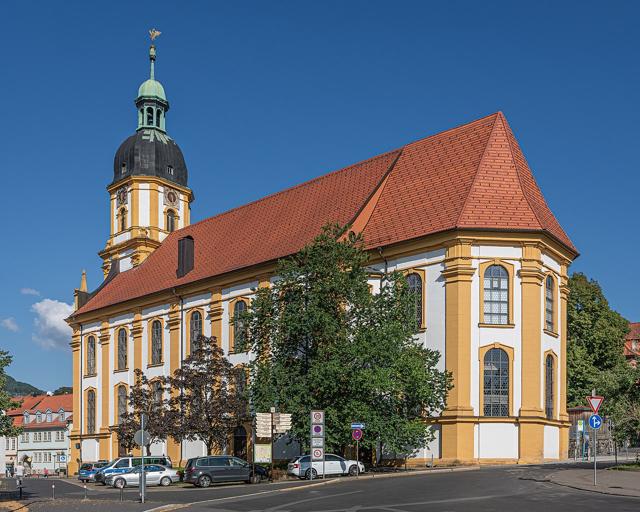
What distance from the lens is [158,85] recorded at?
74.6 metres

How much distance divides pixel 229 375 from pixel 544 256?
58.7 ft

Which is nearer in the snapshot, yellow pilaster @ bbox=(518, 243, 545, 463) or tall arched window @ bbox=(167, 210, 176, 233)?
yellow pilaster @ bbox=(518, 243, 545, 463)

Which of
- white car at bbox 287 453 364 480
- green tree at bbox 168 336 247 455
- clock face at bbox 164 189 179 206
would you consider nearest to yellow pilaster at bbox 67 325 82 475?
clock face at bbox 164 189 179 206

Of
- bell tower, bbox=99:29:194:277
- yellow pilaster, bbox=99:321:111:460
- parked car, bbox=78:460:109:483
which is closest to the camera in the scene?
parked car, bbox=78:460:109:483

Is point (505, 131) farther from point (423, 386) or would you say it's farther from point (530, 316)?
point (423, 386)

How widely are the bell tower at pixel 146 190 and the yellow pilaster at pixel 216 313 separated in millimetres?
15472

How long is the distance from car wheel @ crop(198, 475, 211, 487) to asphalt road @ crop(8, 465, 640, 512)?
3222 mm

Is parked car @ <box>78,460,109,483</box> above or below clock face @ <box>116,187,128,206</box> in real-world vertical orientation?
below

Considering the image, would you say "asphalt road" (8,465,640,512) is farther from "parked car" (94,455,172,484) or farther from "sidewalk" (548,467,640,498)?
"parked car" (94,455,172,484)

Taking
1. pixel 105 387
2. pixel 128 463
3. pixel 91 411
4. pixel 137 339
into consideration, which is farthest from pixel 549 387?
pixel 91 411

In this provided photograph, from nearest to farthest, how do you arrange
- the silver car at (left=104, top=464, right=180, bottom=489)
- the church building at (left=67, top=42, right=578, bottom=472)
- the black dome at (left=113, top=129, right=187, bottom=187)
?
the silver car at (left=104, top=464, right=180, bottom=489) → the church building at (left=67, top=42, right=578, bottom=472) → the black dome at (left=113, top=129, right=187, bottom=187)

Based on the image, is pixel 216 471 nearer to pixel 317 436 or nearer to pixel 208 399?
pixel 317 436

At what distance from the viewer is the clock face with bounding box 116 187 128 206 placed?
70.3 meters

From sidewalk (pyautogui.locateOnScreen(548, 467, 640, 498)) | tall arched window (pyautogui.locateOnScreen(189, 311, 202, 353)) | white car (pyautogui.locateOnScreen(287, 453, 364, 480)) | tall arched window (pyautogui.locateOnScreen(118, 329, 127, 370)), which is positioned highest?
tall arched window (pyautogui.locateOnScreen(189, 311, 202, 353))
